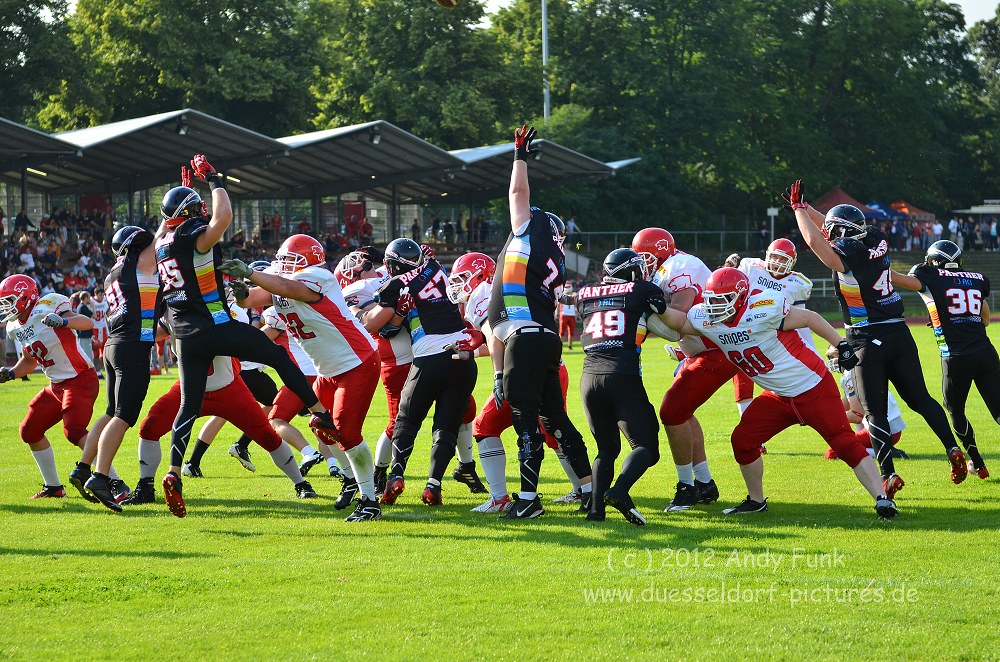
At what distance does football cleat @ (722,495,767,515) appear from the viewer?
9109 millimetres

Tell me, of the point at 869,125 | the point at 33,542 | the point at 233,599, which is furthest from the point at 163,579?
the point at 869,125

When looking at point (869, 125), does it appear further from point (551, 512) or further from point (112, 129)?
point (551, 512)

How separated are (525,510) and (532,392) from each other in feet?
3.02

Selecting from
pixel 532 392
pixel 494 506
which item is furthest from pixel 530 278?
pixel 494 506

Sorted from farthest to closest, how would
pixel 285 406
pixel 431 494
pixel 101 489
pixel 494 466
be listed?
pixel 285 406, pixel 431 494, pixel 494 466, pixel 101 489

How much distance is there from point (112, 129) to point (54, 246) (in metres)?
3.88

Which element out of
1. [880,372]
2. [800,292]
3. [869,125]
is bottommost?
[880,372]

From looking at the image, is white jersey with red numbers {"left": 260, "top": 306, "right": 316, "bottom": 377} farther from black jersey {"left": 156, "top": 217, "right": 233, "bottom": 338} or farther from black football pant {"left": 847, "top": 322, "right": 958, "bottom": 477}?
black football pant {"left": 847, "top": 322, "right": 958, "bottom": 477}

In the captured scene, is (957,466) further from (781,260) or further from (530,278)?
(530,278)

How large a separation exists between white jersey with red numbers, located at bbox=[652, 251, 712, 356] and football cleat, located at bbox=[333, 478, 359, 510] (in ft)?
9.42

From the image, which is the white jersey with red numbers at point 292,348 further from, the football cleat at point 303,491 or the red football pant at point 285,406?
the football cleat at point 303,491

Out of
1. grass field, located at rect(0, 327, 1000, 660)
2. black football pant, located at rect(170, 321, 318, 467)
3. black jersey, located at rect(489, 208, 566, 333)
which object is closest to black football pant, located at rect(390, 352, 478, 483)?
grass field, located at rect(0, 327, 1000, 660)

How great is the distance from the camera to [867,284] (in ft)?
32.8

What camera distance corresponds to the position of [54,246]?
35.2 meters
